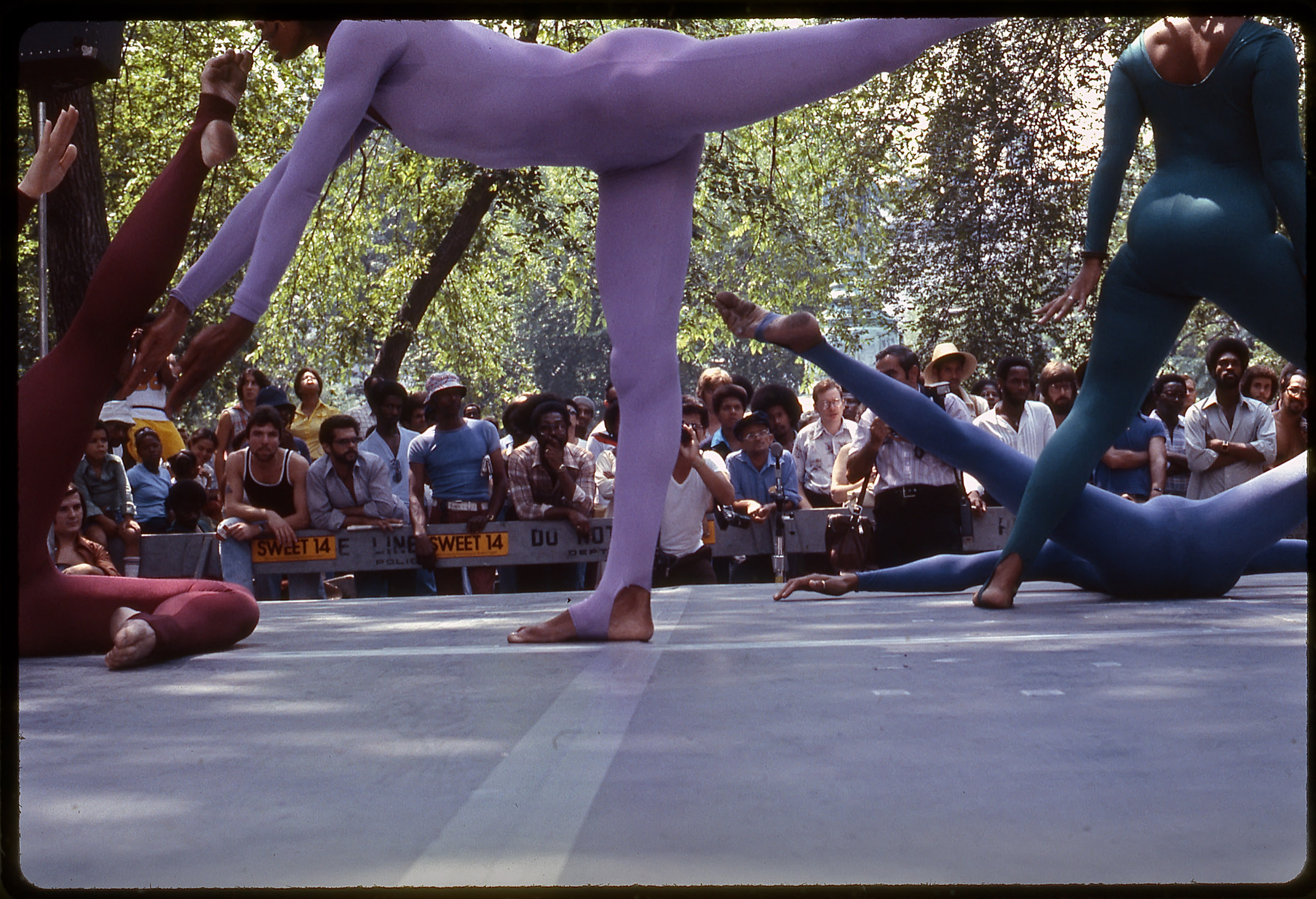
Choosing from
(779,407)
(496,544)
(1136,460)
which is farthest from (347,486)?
(1136,460)

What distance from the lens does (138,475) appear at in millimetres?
9055

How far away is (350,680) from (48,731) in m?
0.60

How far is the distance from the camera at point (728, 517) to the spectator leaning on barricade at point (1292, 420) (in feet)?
9.24

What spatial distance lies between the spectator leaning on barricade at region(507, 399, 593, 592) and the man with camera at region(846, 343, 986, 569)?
1828 mm

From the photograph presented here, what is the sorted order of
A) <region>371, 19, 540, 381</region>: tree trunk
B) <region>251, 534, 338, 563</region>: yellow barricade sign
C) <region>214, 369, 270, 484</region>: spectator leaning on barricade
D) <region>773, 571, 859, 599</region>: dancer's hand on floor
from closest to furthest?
<region>773, 571, 859, 599</region>: dancer's hand on floor, <region>251, 534, 338, 563</region>: yellow barricade sign, <region>214, 369, 270, 484</region>: spectator leaning on barricade, <region>371, 19, 540, 381</region>: tree trunk

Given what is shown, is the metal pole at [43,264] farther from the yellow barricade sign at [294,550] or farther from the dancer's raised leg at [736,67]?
the dancer's raised leg at [736,67]

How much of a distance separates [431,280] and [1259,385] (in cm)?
946

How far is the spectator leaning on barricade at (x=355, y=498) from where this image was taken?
24.9 ft

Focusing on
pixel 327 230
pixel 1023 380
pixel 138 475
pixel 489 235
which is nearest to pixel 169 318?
pixel 1023 380

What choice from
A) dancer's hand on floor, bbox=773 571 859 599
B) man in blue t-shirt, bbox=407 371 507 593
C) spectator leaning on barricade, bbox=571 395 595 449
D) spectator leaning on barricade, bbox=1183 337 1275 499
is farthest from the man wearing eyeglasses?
spectator leaning on barricade, bbox=1183 337 1275 499

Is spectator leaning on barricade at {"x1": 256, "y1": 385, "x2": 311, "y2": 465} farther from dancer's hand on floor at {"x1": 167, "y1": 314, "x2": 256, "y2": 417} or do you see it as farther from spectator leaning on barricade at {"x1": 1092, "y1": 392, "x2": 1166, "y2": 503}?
dancer's hand on floor at {"x1": 167, "y1": 314, "x2": 256, "y2": 417}

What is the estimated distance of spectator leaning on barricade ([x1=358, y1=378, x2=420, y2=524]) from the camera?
8414mm

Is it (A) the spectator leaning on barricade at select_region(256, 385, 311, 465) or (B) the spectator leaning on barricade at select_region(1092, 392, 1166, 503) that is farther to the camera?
(A) the spectator leaning on barricade at select_region(256, 385, 311, 465)

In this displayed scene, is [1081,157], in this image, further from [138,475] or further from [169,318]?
[169,318]
